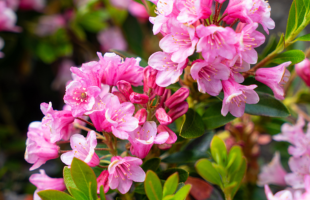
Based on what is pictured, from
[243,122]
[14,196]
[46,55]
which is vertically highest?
[46,55]

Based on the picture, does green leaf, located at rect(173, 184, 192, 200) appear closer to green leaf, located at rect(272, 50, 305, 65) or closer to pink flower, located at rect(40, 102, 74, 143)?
pink flower, located at rect(40, 102, 74, 143)

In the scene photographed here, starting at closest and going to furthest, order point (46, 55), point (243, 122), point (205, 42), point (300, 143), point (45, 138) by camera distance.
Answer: point (205, 42), point (45, 138), point (300, 143), point (243, 122), point (46, 55)

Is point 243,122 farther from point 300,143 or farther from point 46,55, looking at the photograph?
point 46,55

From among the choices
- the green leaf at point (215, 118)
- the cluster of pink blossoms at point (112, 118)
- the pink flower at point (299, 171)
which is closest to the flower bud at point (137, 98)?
the cluster of pink blossoms at point (112, 118)

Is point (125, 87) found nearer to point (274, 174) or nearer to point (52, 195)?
point (52, 195)

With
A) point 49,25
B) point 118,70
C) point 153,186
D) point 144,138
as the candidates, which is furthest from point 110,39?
point 153,186

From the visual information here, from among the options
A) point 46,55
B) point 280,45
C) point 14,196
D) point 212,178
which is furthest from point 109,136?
point 14,196
